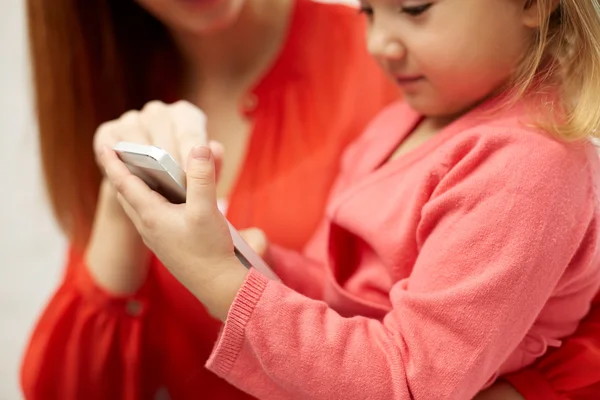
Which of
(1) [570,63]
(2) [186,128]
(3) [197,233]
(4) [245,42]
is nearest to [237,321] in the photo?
(3) [197,233]

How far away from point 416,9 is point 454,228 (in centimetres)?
17

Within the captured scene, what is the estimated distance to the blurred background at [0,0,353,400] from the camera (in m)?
0.83

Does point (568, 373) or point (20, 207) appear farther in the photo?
point (20, 207)

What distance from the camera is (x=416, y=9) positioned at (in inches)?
18.8

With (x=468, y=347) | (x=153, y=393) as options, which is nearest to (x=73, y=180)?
(x=153, y=393)

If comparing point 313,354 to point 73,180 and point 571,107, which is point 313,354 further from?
point 73,180

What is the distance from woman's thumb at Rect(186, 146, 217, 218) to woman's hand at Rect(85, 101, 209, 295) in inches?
4.1

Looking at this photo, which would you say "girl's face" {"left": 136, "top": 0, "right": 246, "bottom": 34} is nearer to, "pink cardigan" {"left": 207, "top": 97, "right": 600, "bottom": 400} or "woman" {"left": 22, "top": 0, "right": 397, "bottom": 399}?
"woman" {"left": 22, "top": 0, "right": 397, "bottom": 399}

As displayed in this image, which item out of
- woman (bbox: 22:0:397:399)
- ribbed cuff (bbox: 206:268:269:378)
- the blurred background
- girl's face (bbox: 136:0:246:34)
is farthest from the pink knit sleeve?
the blurred background

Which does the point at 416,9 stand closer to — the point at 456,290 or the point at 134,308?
the point at 456,290

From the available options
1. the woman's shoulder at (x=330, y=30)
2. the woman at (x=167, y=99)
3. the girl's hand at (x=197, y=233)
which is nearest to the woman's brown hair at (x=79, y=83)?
the woman at (x=167, y=99)

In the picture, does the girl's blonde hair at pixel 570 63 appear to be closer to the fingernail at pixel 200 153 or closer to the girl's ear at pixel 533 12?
the girl's ear at pixel 533 12

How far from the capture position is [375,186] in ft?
1.87

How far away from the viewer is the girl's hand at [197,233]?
45 centimetres
